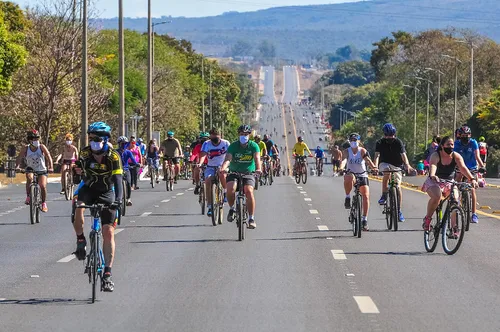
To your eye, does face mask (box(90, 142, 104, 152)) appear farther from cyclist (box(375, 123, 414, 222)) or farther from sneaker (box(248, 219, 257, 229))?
cyclist (box(375, 123, 414, 222))

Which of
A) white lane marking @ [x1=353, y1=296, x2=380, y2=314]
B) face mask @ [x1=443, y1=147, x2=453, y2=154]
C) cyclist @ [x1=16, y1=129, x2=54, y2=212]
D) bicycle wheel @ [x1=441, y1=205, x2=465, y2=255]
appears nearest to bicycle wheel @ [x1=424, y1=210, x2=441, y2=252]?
bicycle wheel @ [x1=441, y1=205, x2=465, y2=255]

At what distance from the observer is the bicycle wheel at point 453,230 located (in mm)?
18109

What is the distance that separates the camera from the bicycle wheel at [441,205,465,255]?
18109mm

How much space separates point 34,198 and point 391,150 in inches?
265

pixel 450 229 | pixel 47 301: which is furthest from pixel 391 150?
pixel 47 301

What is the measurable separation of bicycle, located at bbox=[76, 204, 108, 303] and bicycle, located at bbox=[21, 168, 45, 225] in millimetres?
11477

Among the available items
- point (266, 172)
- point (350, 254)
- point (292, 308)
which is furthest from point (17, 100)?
point (292, 308)

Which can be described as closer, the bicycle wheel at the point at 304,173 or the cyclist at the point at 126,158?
the cyclist at the point at 126,158

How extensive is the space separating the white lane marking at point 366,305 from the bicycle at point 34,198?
1254 cm

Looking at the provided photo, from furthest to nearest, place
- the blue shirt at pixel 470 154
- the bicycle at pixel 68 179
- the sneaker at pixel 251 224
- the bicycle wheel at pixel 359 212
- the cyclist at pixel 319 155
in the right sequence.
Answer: the cyclist at pixel 319 155
the bicycle at pixel 68 179
the blue shirt at pixel 470 154
the bicycle wheel at pixel 359 212
the sneaker at pixel 251 224

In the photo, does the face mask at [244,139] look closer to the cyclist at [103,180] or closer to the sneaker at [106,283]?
the cyclist at [103,180]

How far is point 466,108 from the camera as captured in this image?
124 metres

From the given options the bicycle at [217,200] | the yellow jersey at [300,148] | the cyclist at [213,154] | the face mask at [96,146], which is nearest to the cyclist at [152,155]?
the yellow jersey at [300,148]

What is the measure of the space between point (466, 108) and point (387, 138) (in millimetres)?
102663
